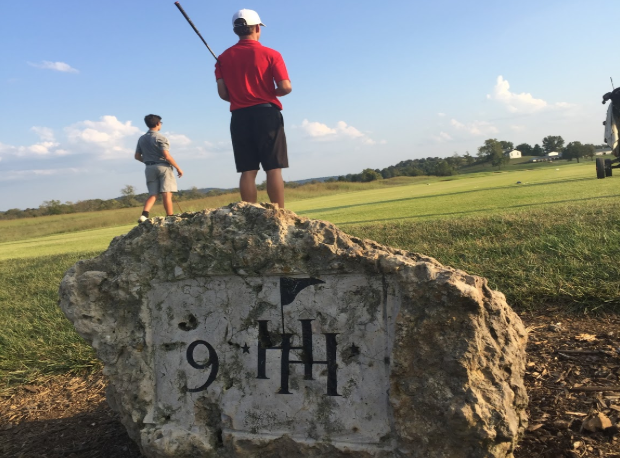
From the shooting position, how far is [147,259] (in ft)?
5.69

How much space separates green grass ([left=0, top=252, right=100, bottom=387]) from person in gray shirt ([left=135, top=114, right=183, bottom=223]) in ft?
6.31

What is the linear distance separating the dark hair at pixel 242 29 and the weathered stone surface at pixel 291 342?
2767 mm

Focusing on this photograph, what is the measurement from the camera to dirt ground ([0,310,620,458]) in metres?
1.66

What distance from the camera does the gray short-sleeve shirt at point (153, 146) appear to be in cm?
644

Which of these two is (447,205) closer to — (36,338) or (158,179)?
(158,179)

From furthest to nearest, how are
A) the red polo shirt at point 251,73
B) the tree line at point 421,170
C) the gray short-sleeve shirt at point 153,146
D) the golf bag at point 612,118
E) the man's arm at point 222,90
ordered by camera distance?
the tree line at point 421,170, the golf bag at point 612,118, the gray short-sleeve shirt at point 153,146, the man's arm at point 222,90, the red polo shirt at point 251,73

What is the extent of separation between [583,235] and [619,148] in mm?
7499

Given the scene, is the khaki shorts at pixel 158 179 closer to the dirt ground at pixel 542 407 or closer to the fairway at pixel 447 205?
the fairway at pixel 447 205

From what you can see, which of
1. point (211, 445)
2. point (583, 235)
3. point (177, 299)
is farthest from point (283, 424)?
point (583, 235)

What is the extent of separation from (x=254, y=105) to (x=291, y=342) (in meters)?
2.71

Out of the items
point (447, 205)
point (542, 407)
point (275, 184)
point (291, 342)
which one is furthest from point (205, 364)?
point (447, 205)

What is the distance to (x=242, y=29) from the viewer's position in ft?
13.1

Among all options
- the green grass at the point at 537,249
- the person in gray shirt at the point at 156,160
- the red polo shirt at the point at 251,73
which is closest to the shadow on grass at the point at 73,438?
the green grass at the point at 537,249

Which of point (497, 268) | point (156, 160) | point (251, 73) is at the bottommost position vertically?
point (497, 268)
